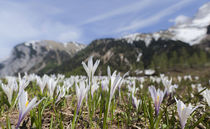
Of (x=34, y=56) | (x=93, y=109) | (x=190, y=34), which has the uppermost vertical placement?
(x=190, y=34)

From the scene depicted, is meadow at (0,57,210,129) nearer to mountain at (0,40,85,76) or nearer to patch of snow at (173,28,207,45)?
patch of snow at (173,28,207,45)

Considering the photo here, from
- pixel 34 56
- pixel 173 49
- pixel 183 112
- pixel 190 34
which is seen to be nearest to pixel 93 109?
pixel 183 112

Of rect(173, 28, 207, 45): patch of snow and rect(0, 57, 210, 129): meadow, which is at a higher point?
rect(173, 28, 207, 45): patch of snow

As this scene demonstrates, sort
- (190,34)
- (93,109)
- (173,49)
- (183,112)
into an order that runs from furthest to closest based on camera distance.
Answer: (190,34), (173,49), (93,109), (183,112)

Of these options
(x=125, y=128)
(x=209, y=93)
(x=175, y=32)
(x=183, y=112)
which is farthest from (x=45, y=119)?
(x=175, y=32)

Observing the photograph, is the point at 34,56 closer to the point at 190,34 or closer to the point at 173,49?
the point at 173,49

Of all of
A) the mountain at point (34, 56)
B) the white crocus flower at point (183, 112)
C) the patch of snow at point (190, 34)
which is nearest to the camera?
the white crocus flower at point (183, 112)

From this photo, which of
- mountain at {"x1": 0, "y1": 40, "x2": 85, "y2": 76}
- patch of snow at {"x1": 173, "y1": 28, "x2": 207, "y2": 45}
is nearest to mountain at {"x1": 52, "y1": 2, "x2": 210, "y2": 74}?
patch of snow at {"x1": 173, "y1": 28, "x2": 207, "y2": 45}

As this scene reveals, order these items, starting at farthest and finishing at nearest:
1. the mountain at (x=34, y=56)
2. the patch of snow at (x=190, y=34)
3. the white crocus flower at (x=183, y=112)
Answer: the mountain at (x=34, y=56) < the patch of snow at (x=190, y=34) < the white crocus flower at (x=183, y=112)

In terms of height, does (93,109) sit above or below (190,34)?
below

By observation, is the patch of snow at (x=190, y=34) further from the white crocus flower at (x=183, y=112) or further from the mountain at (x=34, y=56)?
the white crocus flower at (x=183, y=112)

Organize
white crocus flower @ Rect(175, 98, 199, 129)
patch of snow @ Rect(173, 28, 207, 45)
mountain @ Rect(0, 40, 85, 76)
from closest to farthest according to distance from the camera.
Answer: white crocus flower @ Rect(175, 98, 199, 129) → patch of snow @ Rect(173, 28, 207, 45) → mountain @ Rect(0, 40, 85, 76)

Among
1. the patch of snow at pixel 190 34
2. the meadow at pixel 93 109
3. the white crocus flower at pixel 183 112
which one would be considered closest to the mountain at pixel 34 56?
the patch of snow at pixel 190 34
